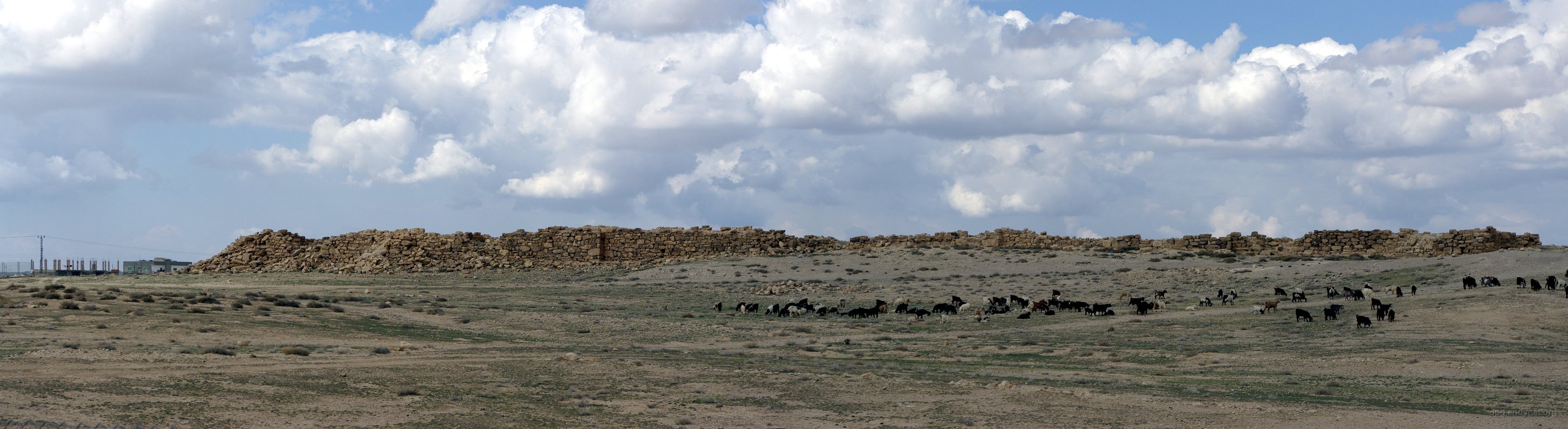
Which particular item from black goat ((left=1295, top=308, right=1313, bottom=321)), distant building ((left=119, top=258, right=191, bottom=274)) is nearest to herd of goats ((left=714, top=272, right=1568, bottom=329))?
black goat ((left=1295, top=308, right=1313, bottom=321))

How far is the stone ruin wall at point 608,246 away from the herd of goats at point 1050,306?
18.7m

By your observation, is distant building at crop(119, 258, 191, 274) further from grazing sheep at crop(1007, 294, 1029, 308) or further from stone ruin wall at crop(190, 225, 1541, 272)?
grazing sheep at crop(1007, 294, 1029, 308)

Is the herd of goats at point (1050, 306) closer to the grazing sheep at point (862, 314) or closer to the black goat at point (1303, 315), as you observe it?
the grazing sheep at point (862, 314)

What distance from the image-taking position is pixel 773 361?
2162cm

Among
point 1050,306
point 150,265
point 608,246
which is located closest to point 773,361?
point 1050,306

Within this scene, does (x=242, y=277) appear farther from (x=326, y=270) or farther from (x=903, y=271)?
(x=903, y=271)

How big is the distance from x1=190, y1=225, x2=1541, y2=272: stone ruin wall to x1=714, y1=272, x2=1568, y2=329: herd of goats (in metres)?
18.7

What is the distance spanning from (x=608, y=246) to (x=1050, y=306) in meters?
27.7

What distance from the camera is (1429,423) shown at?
13797 mm

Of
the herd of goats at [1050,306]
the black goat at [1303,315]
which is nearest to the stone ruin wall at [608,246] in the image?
the herd of goats at [1050,306]

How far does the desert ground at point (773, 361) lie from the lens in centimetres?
1425

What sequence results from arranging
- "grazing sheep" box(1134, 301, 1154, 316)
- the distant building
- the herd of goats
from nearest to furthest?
the herd of goats → "grazing sheep" box(1134, 301, 1154, 316) → the distant building

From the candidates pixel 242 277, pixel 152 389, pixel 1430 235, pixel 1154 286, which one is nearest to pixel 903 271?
pixel 1154 286

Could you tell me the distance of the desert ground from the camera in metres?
14.2
